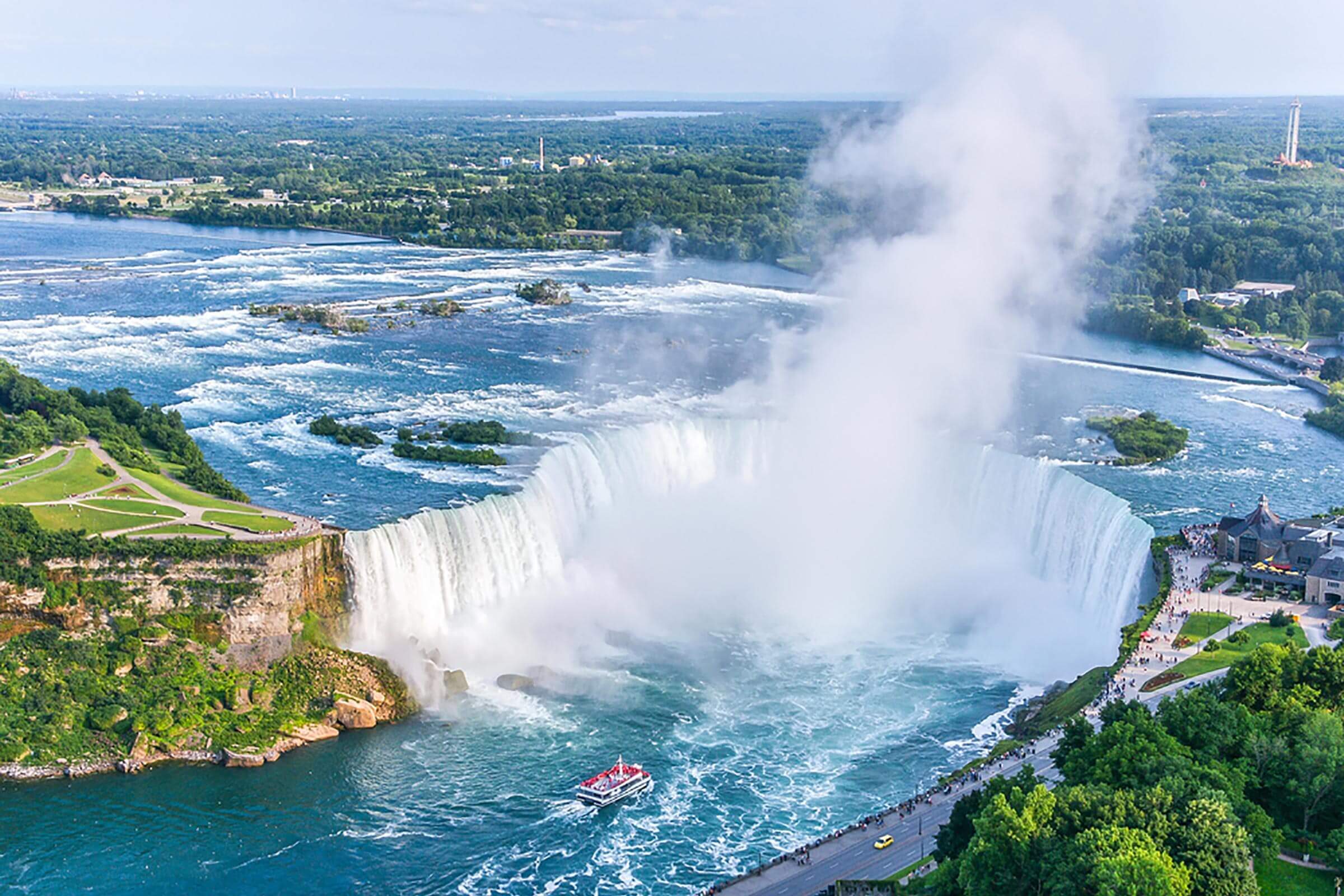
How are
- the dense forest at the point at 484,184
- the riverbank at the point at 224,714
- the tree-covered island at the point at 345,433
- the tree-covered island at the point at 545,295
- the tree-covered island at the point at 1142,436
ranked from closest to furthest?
the riverbank at the point at 224,714 → the tree-covered island at the point at 345,433 → the tree-covered island at the point at 1142,436 → the tree-covered island at the point at 545,295 → the dense forest at the point at 484,184

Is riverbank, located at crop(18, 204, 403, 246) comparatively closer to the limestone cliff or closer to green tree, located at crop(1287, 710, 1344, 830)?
the limestone cliff

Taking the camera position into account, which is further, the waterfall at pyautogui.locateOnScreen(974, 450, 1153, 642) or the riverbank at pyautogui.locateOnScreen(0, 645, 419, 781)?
the waterfall at pyautogui.locateOnScreen(974, 450, 1153, 642)

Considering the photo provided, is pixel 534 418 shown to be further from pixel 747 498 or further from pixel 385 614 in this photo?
pixel 385 614

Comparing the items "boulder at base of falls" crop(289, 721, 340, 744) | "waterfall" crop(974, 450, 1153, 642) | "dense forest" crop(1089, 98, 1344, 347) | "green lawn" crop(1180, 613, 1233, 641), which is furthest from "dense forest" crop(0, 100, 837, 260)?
"boulder at base of falls" crop(289, 721, 340, 744)

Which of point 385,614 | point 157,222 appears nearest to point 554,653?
point 385,614

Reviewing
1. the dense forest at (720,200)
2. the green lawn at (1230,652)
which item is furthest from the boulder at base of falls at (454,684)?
the dense forest at (720,200)

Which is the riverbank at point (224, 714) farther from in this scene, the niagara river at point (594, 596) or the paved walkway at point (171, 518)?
the paved walkway at point (171, 518)

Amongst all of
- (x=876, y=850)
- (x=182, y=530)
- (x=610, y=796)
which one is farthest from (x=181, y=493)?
(x=876, y=850)
